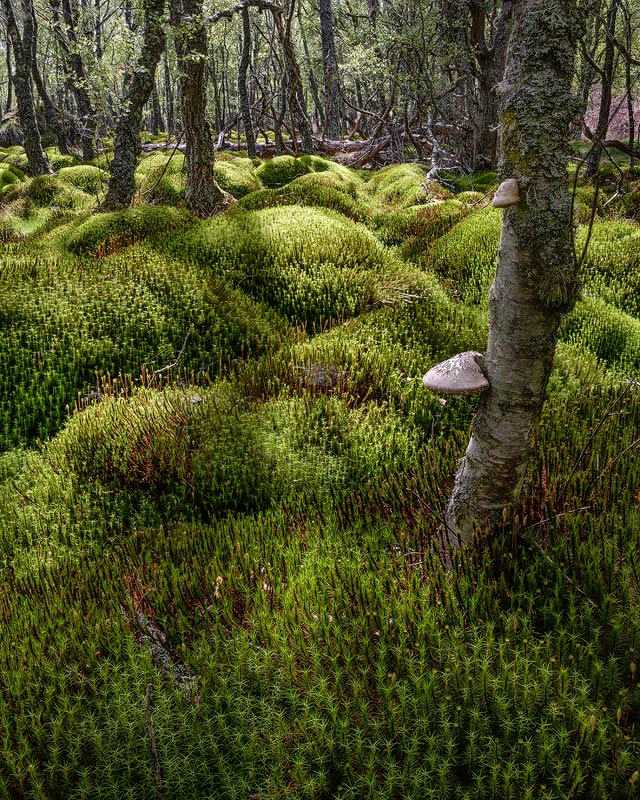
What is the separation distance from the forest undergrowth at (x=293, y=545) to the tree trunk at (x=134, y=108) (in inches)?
140

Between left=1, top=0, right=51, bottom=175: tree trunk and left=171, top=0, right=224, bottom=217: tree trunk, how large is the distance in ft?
24.5

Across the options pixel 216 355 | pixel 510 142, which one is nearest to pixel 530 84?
pixel 510 142

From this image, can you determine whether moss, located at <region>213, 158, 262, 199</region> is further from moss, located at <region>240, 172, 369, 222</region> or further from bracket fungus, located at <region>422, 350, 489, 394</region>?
bracket fungus, located at <region>422, 350, 489, 394</region>

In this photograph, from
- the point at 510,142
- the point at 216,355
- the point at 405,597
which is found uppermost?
the point at 510,142

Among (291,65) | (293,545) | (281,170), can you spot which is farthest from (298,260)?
(281,170)

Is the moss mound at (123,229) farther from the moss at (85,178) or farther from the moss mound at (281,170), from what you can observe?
the moss at (85,178)

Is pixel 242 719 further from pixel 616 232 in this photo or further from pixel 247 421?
pixel 616 232

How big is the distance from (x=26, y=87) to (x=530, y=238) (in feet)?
58.8

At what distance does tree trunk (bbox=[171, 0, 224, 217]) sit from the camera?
887 cm

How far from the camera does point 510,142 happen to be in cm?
229

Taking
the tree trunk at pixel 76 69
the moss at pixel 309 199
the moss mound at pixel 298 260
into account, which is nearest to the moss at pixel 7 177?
the tree trunk at pixel 76 69

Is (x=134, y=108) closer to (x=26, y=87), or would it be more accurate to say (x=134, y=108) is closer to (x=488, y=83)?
(x=26, y=87)

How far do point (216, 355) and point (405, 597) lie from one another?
13.0 feet

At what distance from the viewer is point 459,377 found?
252cm
